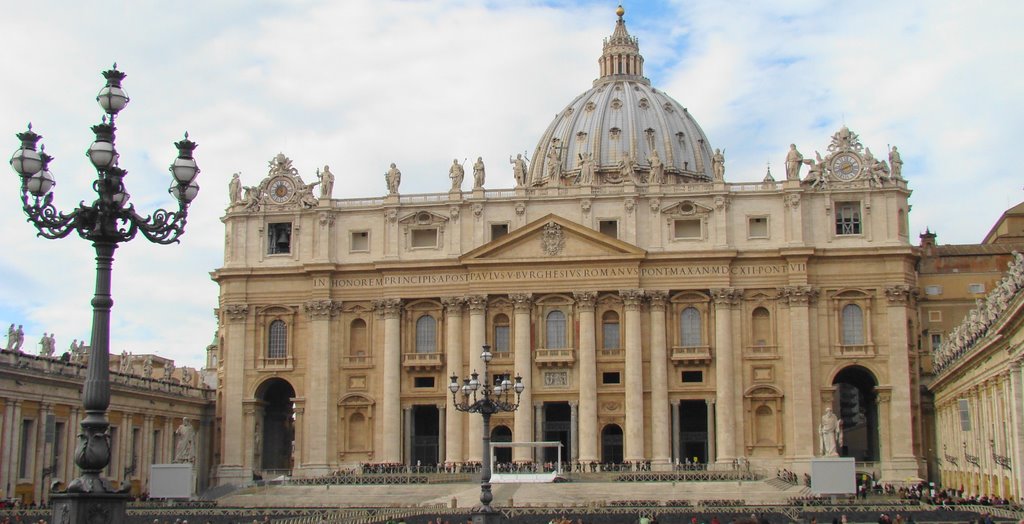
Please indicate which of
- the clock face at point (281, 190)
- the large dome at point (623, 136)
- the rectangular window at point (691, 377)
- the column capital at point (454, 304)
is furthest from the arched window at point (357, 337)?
the large dome at point (623, 136)

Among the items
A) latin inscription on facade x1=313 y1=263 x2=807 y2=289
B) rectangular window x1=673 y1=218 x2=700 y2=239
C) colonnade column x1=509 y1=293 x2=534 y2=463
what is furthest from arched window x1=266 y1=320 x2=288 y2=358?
rectangular window x1=673 y1=218 x2=700 y2=239

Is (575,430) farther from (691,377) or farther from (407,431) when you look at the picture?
(407,431)

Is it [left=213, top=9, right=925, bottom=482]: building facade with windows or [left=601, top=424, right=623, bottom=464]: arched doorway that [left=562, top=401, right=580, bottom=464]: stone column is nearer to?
[left=213, top=9, right=925, bottom=482]: building facade with windows

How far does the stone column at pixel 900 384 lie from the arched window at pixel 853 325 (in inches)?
67.0

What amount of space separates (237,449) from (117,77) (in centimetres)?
6414

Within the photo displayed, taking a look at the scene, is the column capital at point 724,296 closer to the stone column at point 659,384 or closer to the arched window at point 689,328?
the arched window at point 689,328

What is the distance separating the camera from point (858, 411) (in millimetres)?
95812

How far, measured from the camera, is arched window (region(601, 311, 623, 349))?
7956cm

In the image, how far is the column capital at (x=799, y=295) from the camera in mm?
77250

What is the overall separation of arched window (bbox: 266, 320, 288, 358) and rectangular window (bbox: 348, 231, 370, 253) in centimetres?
667

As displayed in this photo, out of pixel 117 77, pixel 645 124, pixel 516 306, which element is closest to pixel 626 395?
pixel 516 306

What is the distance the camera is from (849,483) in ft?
192

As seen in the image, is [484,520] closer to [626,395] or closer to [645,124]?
[626,395]

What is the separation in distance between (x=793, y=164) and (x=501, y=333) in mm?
20828
